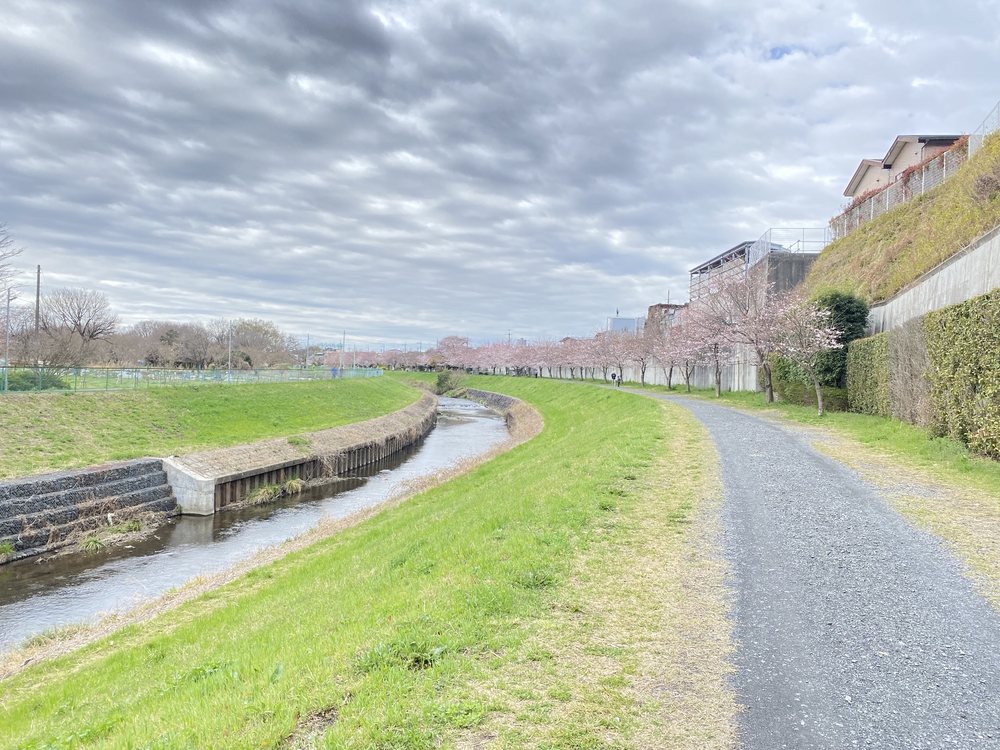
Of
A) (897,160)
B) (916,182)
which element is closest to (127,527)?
(916,182)

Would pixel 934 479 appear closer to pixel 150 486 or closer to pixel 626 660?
→ pixel 626 660

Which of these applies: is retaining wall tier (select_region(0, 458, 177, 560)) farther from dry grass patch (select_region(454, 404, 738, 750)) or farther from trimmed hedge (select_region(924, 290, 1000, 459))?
trimmed hedge (select_region(924, 290, 1000, 459))

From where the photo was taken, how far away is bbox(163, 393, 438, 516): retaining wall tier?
72.6 feet

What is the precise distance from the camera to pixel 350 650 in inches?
216

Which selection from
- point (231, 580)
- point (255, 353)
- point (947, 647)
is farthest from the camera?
point (255, 353)

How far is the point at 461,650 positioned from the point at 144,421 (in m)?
28.5

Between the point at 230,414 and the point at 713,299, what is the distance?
31.5 meters

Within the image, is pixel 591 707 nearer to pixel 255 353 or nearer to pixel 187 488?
pixel 187 488

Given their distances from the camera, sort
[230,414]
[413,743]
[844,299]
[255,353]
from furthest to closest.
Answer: [255,353] → [230,414] → [844,299] → [413,743]

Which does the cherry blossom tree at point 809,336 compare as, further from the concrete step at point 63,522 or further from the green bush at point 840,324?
the concrete step at point 63,522

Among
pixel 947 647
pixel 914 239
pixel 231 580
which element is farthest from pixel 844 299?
pixel 231 580

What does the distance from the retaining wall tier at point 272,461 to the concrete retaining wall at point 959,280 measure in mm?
25181

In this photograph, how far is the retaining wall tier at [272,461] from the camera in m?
22.1

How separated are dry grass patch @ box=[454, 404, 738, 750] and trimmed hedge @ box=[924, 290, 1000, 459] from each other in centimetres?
803
